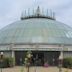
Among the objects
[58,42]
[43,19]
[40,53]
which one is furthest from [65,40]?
[43,19]

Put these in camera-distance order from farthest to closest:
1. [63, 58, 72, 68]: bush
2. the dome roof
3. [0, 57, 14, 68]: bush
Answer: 1. the dome roof
2. [63, 58, 72, 68]: bush
3. [0, 57, 14, 68]: bush

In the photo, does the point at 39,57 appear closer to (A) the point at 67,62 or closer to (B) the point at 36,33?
(B) the point at 36,33

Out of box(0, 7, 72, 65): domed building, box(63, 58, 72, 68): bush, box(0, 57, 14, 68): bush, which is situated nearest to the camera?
box(0, 57, 14, 68): bush

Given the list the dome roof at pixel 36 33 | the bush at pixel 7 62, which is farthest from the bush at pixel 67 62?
the bush at pixel 7 62

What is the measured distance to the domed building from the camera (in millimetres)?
51875

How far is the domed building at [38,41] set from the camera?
51875 millimetres

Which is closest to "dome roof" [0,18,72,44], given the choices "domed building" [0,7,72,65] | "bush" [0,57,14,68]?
"domed building" [0,7,72,65]

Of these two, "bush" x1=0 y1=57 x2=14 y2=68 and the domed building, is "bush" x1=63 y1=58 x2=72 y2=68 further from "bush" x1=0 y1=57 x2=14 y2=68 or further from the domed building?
"bush" x1=0 y1=57 x2=14 y2=68

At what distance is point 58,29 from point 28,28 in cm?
611

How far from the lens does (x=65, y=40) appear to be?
54719 mm

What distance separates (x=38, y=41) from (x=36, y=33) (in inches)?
105

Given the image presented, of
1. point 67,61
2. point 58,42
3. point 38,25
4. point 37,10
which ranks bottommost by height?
point 67,61

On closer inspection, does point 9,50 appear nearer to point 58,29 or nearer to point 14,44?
point 14,44

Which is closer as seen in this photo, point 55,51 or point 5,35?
point 55,51
